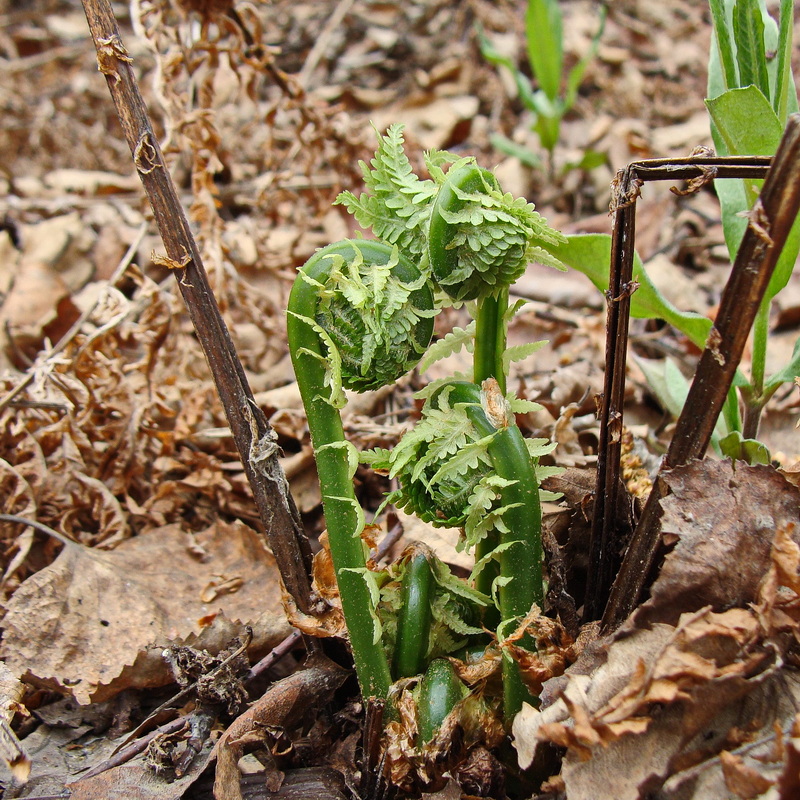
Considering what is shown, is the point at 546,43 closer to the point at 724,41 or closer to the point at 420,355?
the point at 724,41

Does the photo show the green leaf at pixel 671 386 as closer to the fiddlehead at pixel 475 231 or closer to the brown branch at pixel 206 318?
the fiddlehead at pixel 475 231

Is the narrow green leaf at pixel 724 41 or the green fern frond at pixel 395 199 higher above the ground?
the narrow green leaf at pixel 724 41

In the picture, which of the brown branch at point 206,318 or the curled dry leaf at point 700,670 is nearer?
the curled dry leaf at point 700,670

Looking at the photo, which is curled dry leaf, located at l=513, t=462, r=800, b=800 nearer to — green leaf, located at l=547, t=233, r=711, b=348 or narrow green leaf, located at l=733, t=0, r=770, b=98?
green leaf, located at l=547, t=233, r=711, b=348

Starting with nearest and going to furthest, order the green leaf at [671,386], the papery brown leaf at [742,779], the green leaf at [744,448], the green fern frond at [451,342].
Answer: the papery brown leaf at [742,779] → the green fern frond at [451,342] → the green leaf at [744,448] → the green leaf at [671,386]

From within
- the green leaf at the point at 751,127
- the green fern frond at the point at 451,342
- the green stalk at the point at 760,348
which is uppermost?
the green leaf at the point at 751,127

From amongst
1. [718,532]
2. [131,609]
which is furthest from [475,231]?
[131,609]

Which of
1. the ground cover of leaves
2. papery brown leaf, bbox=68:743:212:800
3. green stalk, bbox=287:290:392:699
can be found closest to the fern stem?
green stalk, bbox=287:290:392:699

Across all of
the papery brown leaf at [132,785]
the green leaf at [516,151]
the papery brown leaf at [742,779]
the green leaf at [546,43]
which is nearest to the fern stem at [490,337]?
the papery brown leaf at [742,779]
